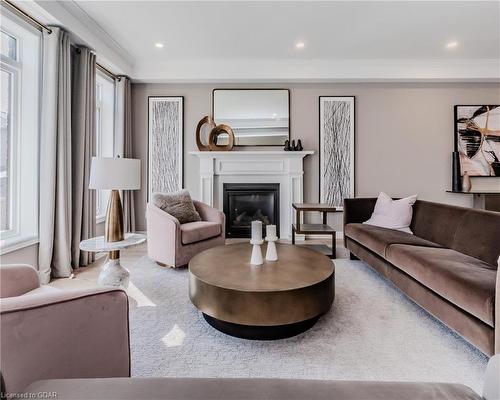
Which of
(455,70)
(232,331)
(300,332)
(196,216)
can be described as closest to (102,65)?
(196,216)

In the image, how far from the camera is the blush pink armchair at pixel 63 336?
813mm

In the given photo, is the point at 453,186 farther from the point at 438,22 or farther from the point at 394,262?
A: the point at 394,262

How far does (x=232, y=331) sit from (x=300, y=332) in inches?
17.5

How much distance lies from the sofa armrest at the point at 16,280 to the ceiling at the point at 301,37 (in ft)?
9.29

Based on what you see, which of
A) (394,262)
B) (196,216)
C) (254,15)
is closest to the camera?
(394,262)

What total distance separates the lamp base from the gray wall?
7.93ft

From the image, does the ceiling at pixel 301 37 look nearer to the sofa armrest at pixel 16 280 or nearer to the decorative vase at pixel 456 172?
the decorative vase at pixel 456 172

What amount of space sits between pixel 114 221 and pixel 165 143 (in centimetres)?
260

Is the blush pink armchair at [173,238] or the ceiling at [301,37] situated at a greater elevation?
the ceiling at [301,37]

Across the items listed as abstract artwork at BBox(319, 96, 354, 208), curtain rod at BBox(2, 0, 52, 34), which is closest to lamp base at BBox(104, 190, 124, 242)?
curtain rod at BBox(2, 0, 52, 34)

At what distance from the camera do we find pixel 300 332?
1.77 m

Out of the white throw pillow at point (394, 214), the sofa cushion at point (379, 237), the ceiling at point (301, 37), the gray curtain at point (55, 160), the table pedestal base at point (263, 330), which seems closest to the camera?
the table pedestal base at point (263, 330)

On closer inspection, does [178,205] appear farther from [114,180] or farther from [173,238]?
[114,180]

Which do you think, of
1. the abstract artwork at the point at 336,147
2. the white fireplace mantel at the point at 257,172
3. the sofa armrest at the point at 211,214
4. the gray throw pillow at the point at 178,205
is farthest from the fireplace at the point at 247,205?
the gray throw pillow at the point at 178,205
